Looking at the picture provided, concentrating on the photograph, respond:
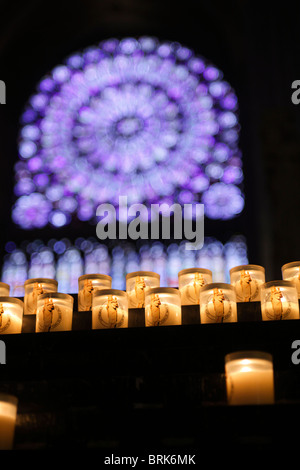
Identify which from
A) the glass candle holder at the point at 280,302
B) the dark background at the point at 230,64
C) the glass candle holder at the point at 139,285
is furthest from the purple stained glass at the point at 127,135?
the glass candle holder at the point at 280,302

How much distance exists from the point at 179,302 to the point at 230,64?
6.87m

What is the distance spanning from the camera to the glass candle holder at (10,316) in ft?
6.91

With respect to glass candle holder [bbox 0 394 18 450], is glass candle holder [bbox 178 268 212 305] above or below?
above

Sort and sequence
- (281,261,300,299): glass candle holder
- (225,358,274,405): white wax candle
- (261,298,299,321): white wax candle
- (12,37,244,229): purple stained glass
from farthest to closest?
(12,37,244,229): purple stained glass, (281,261,300,299): glass candle holder, (261,298,299,321): white wax candle, (225,358,274,405): white wax candle

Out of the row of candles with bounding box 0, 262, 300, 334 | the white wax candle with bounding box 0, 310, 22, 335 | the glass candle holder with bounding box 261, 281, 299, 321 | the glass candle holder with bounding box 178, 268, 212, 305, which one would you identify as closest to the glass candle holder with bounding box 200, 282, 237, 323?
the row of candles with bounding box 0, 262, 300, 334

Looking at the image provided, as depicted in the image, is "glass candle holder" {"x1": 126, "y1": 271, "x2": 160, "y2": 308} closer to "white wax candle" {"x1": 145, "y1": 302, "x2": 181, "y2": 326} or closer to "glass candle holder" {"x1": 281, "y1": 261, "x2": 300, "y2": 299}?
"white wax candle" {"x1": 145, "y1": 302, "x2": 181, "y2": 326}

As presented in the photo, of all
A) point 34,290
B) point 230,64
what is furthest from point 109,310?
point 230,64

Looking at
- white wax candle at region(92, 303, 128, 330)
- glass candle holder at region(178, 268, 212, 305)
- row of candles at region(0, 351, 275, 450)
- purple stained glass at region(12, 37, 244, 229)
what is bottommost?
row of candles at region(0, 351, 275, 450)

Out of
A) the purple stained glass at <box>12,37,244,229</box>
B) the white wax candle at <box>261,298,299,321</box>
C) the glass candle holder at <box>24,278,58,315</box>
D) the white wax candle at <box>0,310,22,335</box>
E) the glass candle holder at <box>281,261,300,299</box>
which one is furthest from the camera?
the purple stained glass at <box>12,37,244,229</box>

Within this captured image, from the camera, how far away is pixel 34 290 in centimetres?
236

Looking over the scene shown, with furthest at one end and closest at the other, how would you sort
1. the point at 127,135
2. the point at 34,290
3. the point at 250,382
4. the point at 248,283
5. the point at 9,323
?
the point at 127,135, the point at 34,290, the point at 248,283, the point at 9,323, the point at 250,382

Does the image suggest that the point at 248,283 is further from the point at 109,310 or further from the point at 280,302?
the point at 109,310

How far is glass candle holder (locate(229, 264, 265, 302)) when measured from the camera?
225 cm

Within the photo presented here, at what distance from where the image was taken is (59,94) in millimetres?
8672
